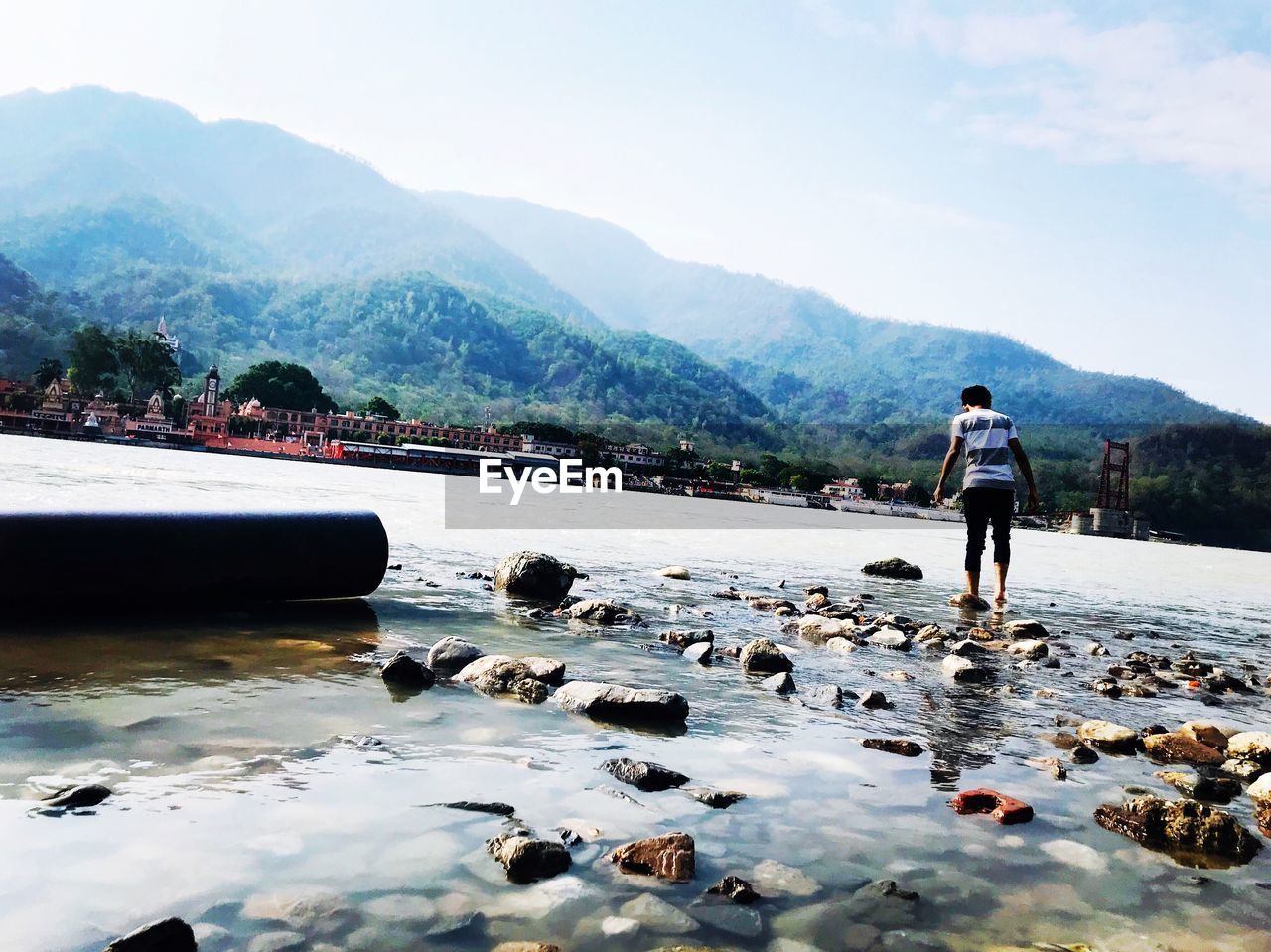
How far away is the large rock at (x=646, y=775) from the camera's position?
3.71 meters

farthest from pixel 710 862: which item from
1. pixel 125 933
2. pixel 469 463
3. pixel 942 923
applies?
pixel 469 463

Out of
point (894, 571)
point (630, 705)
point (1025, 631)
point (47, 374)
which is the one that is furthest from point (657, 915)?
point (47, 374)

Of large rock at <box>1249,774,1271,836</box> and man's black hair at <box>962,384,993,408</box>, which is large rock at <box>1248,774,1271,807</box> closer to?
large rock at <box>1249,774,1271,836</box>

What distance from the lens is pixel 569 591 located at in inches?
402

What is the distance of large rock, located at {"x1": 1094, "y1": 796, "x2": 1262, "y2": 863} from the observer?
3492mm

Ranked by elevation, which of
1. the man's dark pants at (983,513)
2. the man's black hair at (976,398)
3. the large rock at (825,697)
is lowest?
the large rock at (825,697)

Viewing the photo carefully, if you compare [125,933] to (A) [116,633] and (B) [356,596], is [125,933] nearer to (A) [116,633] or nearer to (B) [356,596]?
(A) [116,633]

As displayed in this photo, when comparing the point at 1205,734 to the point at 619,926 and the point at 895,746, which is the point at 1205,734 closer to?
the point at 895,746

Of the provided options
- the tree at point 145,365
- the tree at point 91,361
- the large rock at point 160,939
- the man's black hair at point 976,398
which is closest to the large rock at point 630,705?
the large rock at point 160,939

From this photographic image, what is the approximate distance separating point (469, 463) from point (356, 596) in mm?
133394

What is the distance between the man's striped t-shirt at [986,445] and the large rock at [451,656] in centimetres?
716

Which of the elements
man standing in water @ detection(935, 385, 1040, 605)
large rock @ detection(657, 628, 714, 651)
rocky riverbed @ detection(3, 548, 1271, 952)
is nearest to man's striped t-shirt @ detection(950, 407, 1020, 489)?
man standing in water @ detection(935, 385, 1040, 605)

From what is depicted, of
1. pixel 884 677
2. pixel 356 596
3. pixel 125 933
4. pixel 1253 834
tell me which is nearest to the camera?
pixel 125 933

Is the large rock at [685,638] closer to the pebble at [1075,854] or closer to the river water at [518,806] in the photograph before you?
the river water at [518,806]
